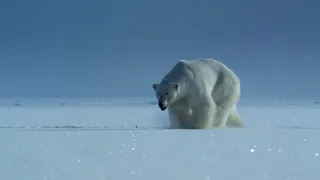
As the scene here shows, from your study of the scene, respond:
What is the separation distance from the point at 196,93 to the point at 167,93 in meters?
0.47

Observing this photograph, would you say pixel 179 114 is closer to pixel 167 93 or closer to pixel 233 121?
pixel 167 93

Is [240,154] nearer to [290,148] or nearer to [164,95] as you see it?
[290,148]

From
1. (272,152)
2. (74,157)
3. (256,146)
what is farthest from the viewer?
(256,146)

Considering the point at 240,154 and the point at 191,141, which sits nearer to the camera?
the point at 240,154

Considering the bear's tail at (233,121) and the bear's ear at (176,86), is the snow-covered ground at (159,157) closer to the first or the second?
the bear's ear at (176,86)

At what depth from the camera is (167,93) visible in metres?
9.89

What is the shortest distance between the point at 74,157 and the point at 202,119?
181 inches

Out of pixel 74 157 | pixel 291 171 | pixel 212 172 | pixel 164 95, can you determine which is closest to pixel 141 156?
pixel 74 157

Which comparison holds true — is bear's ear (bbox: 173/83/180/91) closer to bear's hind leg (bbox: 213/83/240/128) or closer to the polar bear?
the polar bear

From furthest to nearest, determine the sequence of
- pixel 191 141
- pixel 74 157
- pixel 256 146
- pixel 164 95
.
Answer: pixel 164 95, pixel 191 141, pixel 256 146, pixel 74 157

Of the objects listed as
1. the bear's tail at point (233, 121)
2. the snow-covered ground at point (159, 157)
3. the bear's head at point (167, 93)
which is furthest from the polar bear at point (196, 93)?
the snow-covered ground at point (159, 157)

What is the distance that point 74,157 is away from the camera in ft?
18.7

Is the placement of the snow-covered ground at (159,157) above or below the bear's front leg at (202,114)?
above

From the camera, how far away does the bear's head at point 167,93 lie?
9.86m
